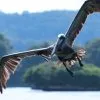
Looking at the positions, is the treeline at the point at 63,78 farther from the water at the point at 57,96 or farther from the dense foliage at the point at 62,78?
the water at the point at 57,96

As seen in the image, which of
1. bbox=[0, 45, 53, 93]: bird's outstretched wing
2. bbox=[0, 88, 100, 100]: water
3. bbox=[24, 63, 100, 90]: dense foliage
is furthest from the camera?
bbox=[24, 63, 100, 90]: dense foliage

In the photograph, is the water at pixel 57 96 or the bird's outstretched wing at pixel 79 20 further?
the water at pixel 57 96

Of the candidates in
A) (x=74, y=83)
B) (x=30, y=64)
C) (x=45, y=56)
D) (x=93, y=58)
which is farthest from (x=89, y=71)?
(x=45, y=56)

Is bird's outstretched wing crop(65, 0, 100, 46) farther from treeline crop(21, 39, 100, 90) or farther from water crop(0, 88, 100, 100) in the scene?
treeline crop(21, 39, 100, 90)

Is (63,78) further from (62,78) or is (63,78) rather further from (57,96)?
(57,96)

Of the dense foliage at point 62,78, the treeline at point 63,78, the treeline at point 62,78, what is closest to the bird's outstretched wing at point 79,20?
the treeline at point 63,78

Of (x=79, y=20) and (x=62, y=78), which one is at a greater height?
(x=79, y=20)

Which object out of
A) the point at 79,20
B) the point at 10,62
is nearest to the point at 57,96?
the point at 10,62

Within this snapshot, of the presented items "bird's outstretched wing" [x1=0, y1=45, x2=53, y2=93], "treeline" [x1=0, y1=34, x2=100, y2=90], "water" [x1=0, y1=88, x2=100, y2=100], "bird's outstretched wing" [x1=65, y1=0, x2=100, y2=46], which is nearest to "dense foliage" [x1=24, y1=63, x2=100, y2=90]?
"treeline" [x1=0, y1=34, x2=100, y2=90]

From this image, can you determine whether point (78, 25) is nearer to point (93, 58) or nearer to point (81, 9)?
point (81, 9)

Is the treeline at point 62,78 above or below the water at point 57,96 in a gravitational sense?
below

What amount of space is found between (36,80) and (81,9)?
64214 millimetres

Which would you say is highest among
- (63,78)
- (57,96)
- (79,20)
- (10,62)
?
(79,20)

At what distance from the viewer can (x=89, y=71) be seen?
76375 mm
